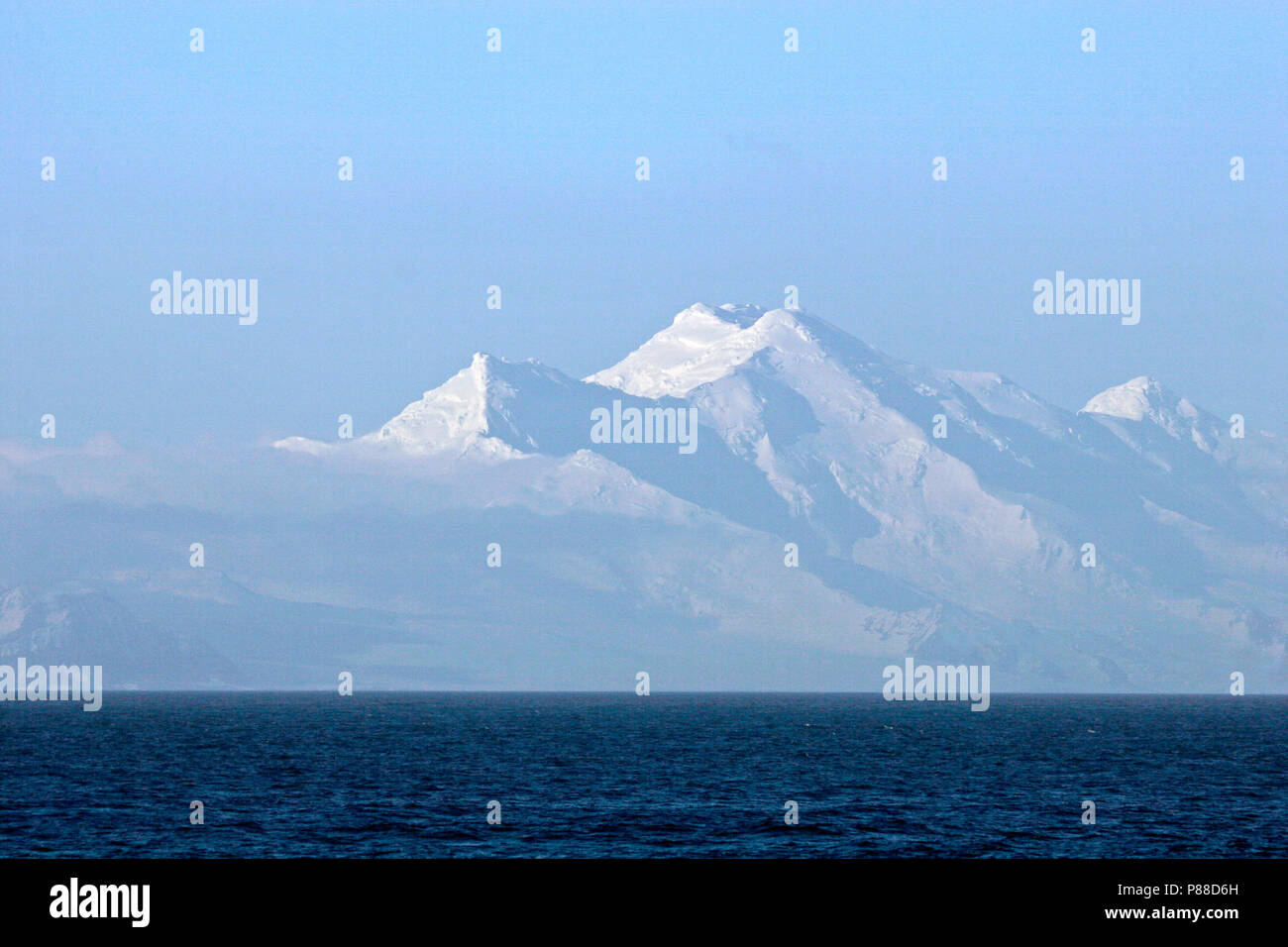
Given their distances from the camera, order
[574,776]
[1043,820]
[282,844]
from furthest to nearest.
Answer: [574,776] < [1043,820] < [282,844]

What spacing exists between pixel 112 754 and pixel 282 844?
275ft

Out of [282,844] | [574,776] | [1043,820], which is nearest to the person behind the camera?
[282,844]

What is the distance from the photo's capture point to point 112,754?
151125mm

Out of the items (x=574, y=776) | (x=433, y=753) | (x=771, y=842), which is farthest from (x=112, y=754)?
(x=771, y=842)

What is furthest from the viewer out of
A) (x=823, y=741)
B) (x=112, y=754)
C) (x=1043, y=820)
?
(x=823, y=741)
